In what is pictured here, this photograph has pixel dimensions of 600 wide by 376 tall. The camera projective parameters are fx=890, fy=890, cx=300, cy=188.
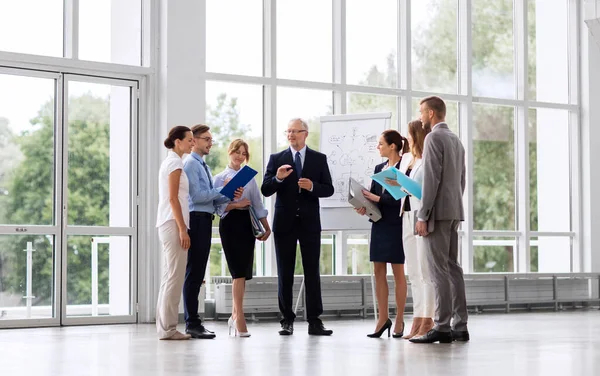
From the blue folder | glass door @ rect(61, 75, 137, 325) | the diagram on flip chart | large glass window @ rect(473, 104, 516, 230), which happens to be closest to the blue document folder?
the blue folder

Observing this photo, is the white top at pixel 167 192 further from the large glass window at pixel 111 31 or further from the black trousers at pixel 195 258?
the large glass window at pixel 111 31

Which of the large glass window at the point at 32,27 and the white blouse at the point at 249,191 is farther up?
the large glass window at the point at 32,27

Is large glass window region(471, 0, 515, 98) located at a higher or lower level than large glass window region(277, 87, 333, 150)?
higher

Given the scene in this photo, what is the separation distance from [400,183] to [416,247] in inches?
24.1

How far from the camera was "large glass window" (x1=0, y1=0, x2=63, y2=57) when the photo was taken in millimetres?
8477

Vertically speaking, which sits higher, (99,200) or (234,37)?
(234,37)

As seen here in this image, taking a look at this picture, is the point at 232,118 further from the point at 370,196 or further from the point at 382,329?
the point at 382,329

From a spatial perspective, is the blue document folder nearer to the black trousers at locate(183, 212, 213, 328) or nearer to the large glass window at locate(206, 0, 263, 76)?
the black trousers at locate(183, 212, 213, 328)

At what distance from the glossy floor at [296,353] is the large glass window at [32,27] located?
2699 millimetres

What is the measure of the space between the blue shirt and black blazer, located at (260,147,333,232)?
480 millimetres

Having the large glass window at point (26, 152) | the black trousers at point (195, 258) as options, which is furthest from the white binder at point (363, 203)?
the large glass window at point (26, 152)

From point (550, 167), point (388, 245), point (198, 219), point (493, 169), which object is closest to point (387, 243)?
point (388, 245)

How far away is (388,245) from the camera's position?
22.2 ft

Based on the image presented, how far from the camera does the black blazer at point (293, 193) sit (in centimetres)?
699
